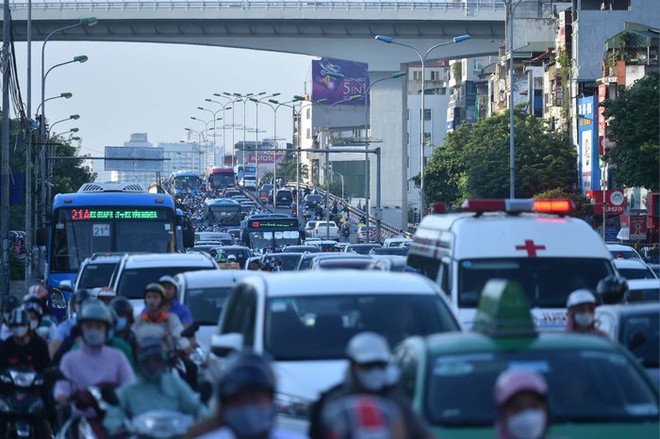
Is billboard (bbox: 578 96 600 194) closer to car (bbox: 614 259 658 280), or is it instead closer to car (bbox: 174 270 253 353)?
car (bbox: 614 259 658 280)

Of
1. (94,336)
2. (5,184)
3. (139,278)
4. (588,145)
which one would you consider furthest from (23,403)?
(588,145)

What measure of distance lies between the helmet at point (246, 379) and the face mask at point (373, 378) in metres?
0.75

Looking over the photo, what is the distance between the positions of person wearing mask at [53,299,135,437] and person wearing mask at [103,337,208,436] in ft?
3.65

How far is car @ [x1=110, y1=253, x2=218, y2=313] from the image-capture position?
19531 mm

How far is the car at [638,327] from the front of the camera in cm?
1189

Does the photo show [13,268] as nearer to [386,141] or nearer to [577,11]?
[577,11]

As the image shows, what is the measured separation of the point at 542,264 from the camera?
15492mm

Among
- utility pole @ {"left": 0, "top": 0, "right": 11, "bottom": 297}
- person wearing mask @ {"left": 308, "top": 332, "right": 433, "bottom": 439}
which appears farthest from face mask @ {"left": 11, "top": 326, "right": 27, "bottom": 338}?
utility pole @ {"left": 0, "top": 0, "right": 11, "bottom": 297}

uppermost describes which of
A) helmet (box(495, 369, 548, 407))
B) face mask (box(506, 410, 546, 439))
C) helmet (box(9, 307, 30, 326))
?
helmet (box(495, 369, 548, 407))

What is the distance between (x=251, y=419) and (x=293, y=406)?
3646mm

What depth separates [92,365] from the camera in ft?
33.0

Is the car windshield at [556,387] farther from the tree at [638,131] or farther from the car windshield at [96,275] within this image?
the tree at [638,131]

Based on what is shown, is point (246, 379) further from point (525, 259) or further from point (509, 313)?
point (525, 259)

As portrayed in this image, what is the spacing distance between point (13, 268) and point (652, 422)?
177 ft
